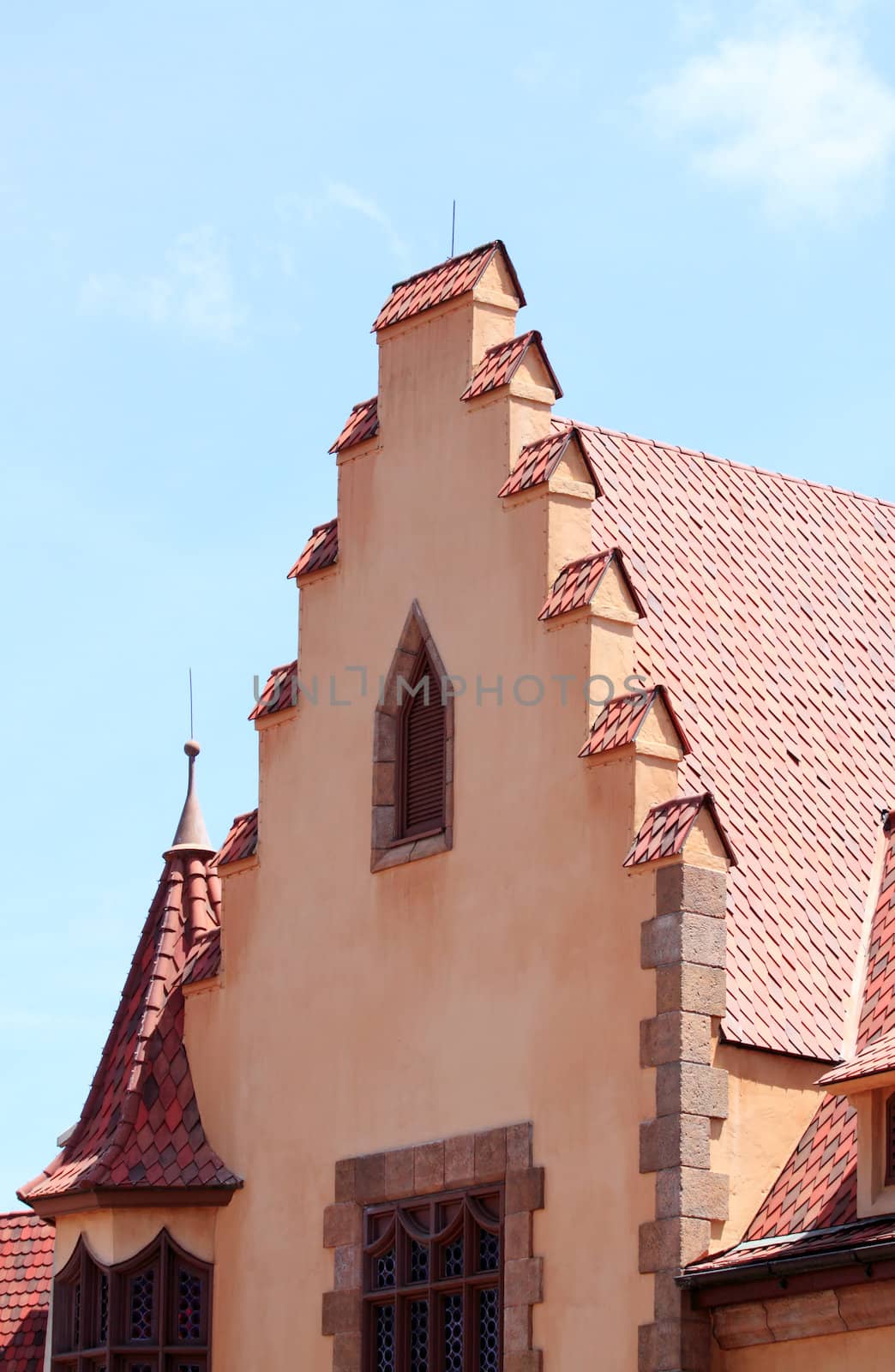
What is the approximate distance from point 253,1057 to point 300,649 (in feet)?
11.7

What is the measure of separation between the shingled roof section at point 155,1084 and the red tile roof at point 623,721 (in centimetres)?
551

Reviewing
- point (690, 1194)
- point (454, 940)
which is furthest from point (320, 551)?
point (690, 1194)

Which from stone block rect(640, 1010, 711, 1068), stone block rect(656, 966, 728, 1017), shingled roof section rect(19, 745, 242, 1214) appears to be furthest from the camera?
shingled roof section rect(19, 745, 242, 1214)

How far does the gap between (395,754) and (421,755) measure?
13.0 inches

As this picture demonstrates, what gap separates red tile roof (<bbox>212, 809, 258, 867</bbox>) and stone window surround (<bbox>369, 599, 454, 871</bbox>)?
6.04 feet

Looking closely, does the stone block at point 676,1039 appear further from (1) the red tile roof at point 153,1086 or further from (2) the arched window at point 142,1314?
(2) the arched window at point 142,1314

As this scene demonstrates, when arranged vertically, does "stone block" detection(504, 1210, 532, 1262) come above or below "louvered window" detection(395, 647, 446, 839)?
below

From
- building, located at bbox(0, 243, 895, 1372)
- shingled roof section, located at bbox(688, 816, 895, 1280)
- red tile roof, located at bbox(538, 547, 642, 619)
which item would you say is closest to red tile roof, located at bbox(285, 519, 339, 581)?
building, located at bbox(0, 243, 895, 1372)

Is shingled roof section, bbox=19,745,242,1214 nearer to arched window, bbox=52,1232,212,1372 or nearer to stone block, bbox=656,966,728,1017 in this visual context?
arched window, bbox=52,1232,212,1372

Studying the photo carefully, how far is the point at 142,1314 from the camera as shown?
87.0 ft

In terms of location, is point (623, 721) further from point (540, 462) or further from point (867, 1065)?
point (867, 1065)

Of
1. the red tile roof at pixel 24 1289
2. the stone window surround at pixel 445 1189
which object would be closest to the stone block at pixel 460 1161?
the stone window surround at pixel 445 1189

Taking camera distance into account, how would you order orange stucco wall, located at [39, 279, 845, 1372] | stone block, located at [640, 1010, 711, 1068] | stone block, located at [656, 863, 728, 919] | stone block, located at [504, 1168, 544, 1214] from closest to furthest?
stone block, located at [640, 1010, 711, 1068], stone block, located at [656, 863, 728, 919], orange stucco wall, located at [39, 279, 845, 1372], stone block, located at [504, 1168, 544, 1214]

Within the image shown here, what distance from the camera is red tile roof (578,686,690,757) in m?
23.4
